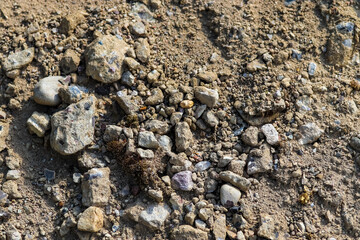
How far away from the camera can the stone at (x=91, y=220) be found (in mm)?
4352

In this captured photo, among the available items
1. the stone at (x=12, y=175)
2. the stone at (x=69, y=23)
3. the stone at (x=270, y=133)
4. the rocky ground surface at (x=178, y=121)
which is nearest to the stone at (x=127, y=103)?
the rocky ground surface at (x=178, y=121)

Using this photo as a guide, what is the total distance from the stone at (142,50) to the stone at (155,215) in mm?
1708

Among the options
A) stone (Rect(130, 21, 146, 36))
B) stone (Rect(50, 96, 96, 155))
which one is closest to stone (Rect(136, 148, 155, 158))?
stone (Rect(50, 96, 96, 155))

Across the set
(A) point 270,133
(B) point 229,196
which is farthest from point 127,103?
(A) point 270,133

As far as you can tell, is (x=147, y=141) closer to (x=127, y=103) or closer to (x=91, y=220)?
(x=127, y=103)

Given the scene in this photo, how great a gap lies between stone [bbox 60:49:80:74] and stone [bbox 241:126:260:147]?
2083 millimetres

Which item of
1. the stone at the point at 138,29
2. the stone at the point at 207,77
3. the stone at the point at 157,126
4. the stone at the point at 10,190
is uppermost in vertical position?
the stone at the point at 138,29

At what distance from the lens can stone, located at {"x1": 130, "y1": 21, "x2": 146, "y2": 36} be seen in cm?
527

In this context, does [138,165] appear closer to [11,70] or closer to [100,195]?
[100,195]

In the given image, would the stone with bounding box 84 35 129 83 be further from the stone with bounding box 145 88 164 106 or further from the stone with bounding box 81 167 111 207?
the stone with bounding box 81 167 111 207

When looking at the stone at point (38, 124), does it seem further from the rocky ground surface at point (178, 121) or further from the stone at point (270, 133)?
the stone at point (270, 133)

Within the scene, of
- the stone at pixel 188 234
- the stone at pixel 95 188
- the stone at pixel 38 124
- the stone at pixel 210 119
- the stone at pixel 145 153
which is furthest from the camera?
the stone at pixel 210 119

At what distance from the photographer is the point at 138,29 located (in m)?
5.29

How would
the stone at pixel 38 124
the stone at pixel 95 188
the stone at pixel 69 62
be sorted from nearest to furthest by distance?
the stone at pixel 95 188
the stone at pixel 38 124
the stone at pixel 69 62
